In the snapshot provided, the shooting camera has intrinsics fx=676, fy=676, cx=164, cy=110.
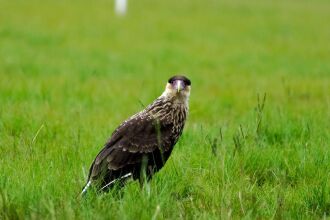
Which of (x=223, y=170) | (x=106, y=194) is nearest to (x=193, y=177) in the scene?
(x=223, y=170)

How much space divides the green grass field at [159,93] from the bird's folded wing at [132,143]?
0.17 meters

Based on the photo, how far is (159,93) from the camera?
8.79 meters

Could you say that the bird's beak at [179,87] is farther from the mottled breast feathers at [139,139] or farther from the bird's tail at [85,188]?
the bird's tail at [85,188]

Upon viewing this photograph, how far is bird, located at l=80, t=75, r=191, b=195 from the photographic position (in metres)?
4.19

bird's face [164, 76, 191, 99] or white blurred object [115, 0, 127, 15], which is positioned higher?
white blurred object [115, 0, 127, 15]

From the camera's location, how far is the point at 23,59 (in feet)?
38.3

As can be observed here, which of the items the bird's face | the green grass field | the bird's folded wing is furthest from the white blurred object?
the bird's folded wing

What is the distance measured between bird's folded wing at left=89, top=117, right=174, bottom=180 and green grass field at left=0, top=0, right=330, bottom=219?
0.56 ft

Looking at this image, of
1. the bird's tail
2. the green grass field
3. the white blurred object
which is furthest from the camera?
the white blurred object

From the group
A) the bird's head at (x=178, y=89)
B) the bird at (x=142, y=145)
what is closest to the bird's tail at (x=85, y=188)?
the bird at (x=142, y=145)

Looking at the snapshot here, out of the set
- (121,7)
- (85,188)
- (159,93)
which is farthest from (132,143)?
(121,7)

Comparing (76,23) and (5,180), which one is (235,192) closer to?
(5,180)

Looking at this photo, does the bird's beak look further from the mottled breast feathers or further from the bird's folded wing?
the bird's folded wing

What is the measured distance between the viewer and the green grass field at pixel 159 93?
4098 mm
